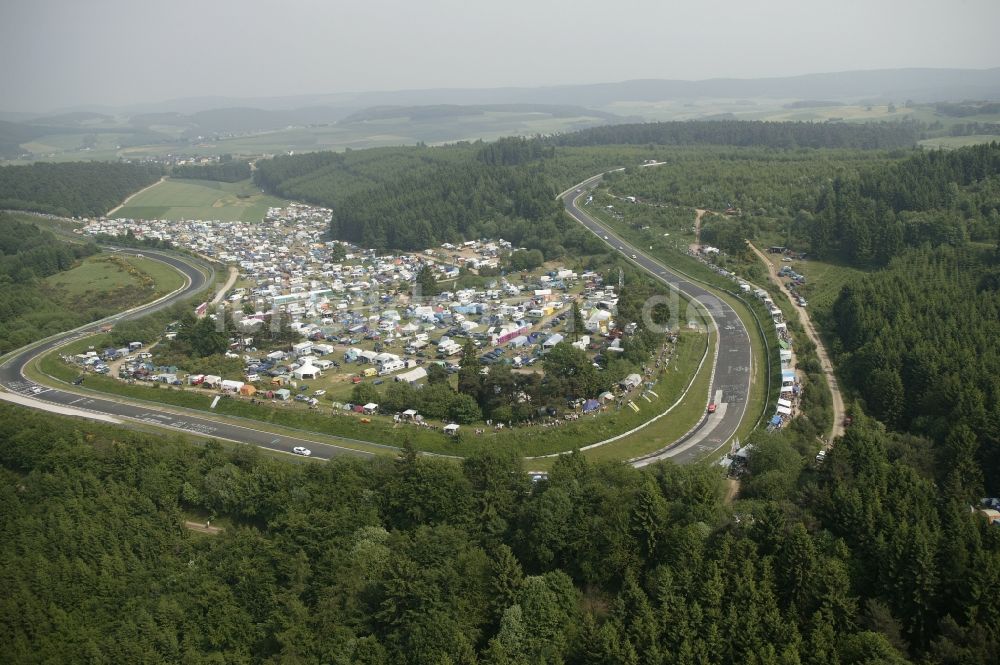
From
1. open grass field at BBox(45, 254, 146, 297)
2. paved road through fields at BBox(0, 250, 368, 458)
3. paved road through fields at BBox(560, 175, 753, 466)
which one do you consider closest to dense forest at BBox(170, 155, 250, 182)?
open grass field at BBox(45, 254, 146, 297)

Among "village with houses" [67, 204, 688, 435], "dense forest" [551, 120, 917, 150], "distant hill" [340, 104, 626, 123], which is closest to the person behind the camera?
"village with houses" [67, 204, 688, 435]

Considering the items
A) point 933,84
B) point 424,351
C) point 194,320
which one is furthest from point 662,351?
point 933,84

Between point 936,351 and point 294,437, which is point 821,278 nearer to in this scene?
point 936,351

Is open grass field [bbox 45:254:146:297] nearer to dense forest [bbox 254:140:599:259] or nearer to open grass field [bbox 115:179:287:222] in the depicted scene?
dense forest [bbox 254:140:599:259]

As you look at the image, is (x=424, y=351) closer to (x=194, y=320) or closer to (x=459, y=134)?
(x=194, y=320)

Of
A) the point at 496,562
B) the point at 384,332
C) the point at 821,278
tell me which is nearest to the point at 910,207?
the point at 821,278

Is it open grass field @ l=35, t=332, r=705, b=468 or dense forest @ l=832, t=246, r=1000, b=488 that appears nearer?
dense forest @ l=832, t=246, r=1000, b=488

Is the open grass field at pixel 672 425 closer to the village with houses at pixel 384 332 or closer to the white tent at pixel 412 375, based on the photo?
the village with houses at pixel 384 332
